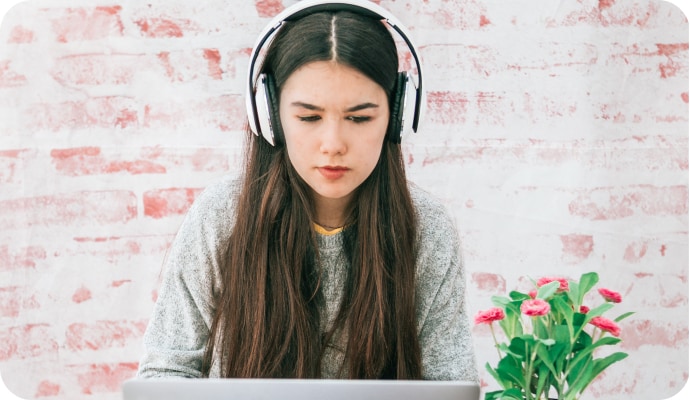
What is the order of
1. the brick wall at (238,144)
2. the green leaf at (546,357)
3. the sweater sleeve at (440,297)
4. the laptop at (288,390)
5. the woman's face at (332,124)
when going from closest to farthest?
the laptop at (288,390) → the green leaf at (546,357) → the woman's face at (332,124) → the sweater sleeve at (440,297) → the brick wall at (238,144)

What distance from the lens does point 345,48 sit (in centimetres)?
130

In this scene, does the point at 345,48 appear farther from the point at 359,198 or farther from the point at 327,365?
the point at 327,365

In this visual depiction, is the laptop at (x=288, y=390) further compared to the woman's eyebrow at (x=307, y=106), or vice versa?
the woman's eyebrow at (x=307, y=106)

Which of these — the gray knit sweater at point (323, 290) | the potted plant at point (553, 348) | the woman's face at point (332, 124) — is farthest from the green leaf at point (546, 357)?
the woman's face at point (332, 124)

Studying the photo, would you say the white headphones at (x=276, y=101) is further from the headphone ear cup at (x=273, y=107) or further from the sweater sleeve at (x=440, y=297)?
the sweater sleeve at (x=440, y=297)

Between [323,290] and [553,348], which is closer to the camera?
[553,348]

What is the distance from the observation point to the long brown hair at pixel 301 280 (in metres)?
1.40

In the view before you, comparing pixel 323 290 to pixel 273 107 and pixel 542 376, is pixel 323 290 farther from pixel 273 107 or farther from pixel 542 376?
pixel 542 376

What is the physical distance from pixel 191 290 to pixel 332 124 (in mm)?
397

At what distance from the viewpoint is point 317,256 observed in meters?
1.44

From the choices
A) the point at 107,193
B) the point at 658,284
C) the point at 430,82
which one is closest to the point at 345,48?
the point at 430,82

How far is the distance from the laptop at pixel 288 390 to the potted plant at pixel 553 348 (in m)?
0.15

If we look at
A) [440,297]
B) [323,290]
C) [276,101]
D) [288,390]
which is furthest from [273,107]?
[288,390]

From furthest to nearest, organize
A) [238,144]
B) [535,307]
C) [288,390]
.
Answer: [238,144]
[535,307]
[288,390]
